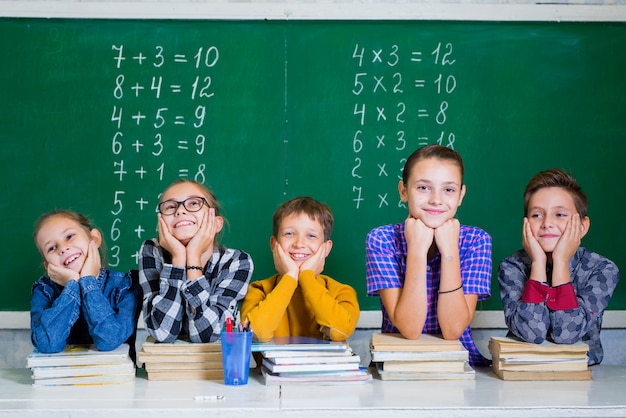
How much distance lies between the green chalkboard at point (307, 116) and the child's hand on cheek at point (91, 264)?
0.99m

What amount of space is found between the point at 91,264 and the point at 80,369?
37 centimetres

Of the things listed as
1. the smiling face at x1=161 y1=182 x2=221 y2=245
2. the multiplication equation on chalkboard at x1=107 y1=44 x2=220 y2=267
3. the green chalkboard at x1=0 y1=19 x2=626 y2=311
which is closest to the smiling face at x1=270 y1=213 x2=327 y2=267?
the smiling face at x1=161 y1=182 x2=221 y2=245

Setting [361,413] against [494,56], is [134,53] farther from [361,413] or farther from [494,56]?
[361,413]

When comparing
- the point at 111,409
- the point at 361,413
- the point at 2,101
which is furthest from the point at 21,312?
the point at 361,413

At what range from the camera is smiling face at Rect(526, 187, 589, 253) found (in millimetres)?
2355

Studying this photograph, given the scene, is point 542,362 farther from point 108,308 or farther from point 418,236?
point 108,308

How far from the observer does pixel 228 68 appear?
11.2ft

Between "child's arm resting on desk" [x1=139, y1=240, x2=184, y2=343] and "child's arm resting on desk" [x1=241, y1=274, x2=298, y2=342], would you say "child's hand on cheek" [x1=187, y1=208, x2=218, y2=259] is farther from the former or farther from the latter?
"child's arm resting on desk" [x1=241, y1=274, x2=298, y2=342]

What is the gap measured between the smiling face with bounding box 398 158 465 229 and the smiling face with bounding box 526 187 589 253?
0.82 ft

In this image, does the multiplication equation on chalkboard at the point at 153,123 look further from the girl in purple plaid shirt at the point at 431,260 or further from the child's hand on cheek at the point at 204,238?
the girl in purple plaid shirt at the point at 431,260

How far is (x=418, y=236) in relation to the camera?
2.31 meters

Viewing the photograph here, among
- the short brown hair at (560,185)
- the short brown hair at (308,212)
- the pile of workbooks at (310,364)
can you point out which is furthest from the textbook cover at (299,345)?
the short brown hair at (560,185)

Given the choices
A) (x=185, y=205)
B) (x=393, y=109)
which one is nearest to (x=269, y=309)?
(x=185, y=205)

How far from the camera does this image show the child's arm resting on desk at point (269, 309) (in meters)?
2.25
